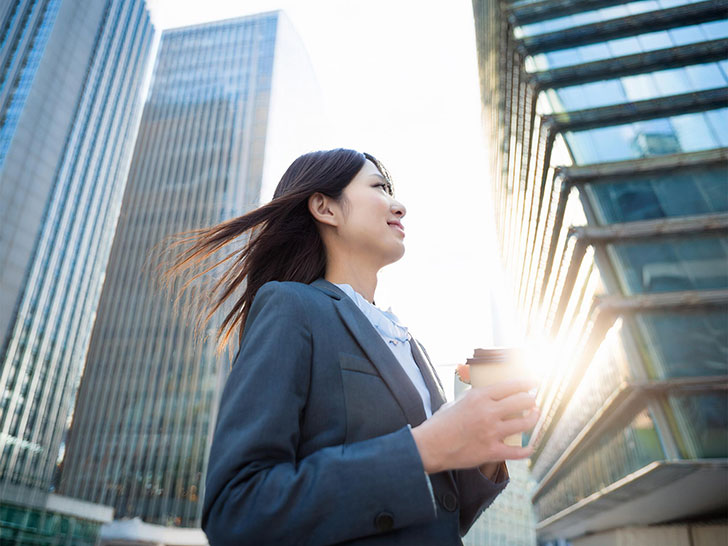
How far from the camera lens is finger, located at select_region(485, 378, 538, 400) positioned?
1.26 meters

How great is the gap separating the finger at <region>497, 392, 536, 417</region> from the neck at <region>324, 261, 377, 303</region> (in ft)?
3.10

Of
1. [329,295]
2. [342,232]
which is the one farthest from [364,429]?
[342,232]

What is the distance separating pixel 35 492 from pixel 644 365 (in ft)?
120

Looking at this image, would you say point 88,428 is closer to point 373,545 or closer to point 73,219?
point 73,219

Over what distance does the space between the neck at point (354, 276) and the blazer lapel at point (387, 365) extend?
448 mm

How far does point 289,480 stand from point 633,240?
663 inches

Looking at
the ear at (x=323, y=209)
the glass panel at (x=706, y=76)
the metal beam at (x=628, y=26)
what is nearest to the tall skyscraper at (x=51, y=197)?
the metal beam at (x=628, y=26)

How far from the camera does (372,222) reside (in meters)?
2.11

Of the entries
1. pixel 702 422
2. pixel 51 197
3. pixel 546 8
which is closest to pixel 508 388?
pixel 702 422

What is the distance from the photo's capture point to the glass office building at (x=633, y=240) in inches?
512

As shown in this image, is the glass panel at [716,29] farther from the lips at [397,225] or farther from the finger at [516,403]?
the finger at [516,403]

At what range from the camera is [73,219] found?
63.1 metres

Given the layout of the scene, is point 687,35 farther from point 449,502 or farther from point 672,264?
point 449,502

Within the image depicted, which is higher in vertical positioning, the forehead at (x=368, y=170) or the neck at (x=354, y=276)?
the forehead at (x=368, y=170)
